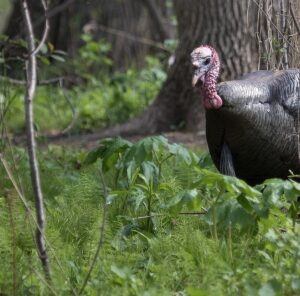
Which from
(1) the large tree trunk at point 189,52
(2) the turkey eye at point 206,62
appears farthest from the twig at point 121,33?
(2) the turkey eye at point 206,62

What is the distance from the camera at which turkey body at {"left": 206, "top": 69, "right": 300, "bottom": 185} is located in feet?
16.1

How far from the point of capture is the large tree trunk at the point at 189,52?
27.3 ft

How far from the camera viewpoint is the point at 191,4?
8.57m

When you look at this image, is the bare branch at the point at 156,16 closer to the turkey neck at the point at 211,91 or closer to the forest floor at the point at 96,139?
the forest floor at the point at 96,139

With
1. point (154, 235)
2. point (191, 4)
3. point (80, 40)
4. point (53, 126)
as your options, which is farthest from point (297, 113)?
point (80, 40)

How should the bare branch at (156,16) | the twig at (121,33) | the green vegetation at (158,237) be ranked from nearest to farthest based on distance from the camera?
the green vegetation at (158,237) < the bare branch at (156,16) < the twig at (121,33)

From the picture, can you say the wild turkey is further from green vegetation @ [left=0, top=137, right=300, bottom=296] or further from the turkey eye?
green vegetation @ [left=0, top=137, right=300, bottom=296]

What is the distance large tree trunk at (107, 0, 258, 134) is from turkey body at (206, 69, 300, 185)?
2700 millimetres

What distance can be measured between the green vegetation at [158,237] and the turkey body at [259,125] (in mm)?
266

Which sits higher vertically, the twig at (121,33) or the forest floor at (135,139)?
the twig at (121,33)

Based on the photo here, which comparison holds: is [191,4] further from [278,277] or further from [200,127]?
[278,277]

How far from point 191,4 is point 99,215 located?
416 cm

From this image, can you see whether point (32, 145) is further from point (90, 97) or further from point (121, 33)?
point (121, 33)

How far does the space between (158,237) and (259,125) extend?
2.73 feet
